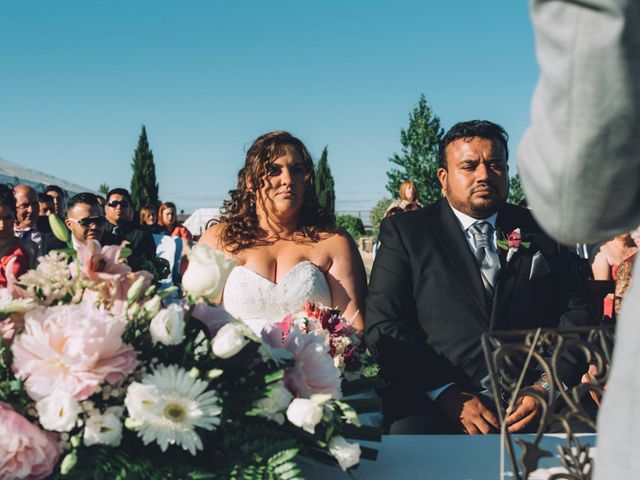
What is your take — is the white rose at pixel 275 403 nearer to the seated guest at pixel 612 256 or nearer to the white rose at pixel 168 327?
the white rose at pixel 168 327

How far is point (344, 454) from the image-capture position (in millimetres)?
1446

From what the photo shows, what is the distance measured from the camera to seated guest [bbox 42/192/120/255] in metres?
5.07

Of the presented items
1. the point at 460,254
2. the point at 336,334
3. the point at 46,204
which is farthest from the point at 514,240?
the point at 46,204

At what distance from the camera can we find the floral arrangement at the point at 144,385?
50.3 inches

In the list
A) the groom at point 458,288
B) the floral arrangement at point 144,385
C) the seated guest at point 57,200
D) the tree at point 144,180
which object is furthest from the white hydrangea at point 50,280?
the tree at point 144,180

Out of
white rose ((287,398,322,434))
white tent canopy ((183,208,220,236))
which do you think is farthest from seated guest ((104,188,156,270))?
white tent canopy ((183,208,220,236))

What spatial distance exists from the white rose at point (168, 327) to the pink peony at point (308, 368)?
29 cm

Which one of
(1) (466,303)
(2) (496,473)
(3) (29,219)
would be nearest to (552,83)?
(2) (496,473)

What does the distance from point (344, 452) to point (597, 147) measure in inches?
38.5

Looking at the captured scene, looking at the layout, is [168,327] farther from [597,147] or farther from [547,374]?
[597,147]

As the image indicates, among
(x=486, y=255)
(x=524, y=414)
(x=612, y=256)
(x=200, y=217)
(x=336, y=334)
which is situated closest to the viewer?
(x=336, y=334)

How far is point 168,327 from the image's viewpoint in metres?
1.36

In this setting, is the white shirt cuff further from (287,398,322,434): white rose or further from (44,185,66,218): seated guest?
(44,185,66,218): seated guest

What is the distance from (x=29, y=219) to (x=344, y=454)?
644 cm
